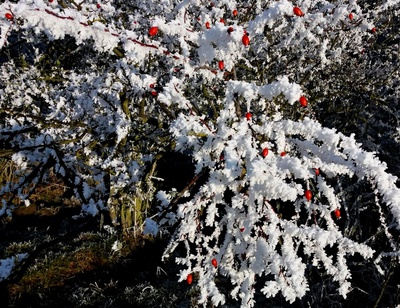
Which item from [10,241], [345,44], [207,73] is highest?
[345,44]

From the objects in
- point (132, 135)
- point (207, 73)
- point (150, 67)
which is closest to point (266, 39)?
point (150, 67)

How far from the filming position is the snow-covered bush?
2.04m

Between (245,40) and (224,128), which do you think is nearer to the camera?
(245,40)

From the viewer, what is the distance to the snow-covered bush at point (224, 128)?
6.68ft

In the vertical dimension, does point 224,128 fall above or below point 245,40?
below

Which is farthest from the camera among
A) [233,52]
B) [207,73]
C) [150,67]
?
[150,67]

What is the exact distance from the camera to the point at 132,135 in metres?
4.40

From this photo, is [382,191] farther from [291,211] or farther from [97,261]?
[97,261]

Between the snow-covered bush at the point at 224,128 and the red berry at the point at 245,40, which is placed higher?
the red berry at the point at 245,40

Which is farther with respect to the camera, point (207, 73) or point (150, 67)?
point (150, 67)

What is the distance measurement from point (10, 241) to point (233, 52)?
6.29 m

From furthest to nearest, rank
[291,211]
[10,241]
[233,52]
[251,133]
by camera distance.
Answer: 1. [10,241]
2. [291,211]
3. [251,133]
4. [233,52]

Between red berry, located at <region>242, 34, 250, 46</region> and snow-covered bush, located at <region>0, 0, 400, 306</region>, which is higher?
red berry, located at <region>242, 34, 250, 46</region>

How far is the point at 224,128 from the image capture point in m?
2.21
